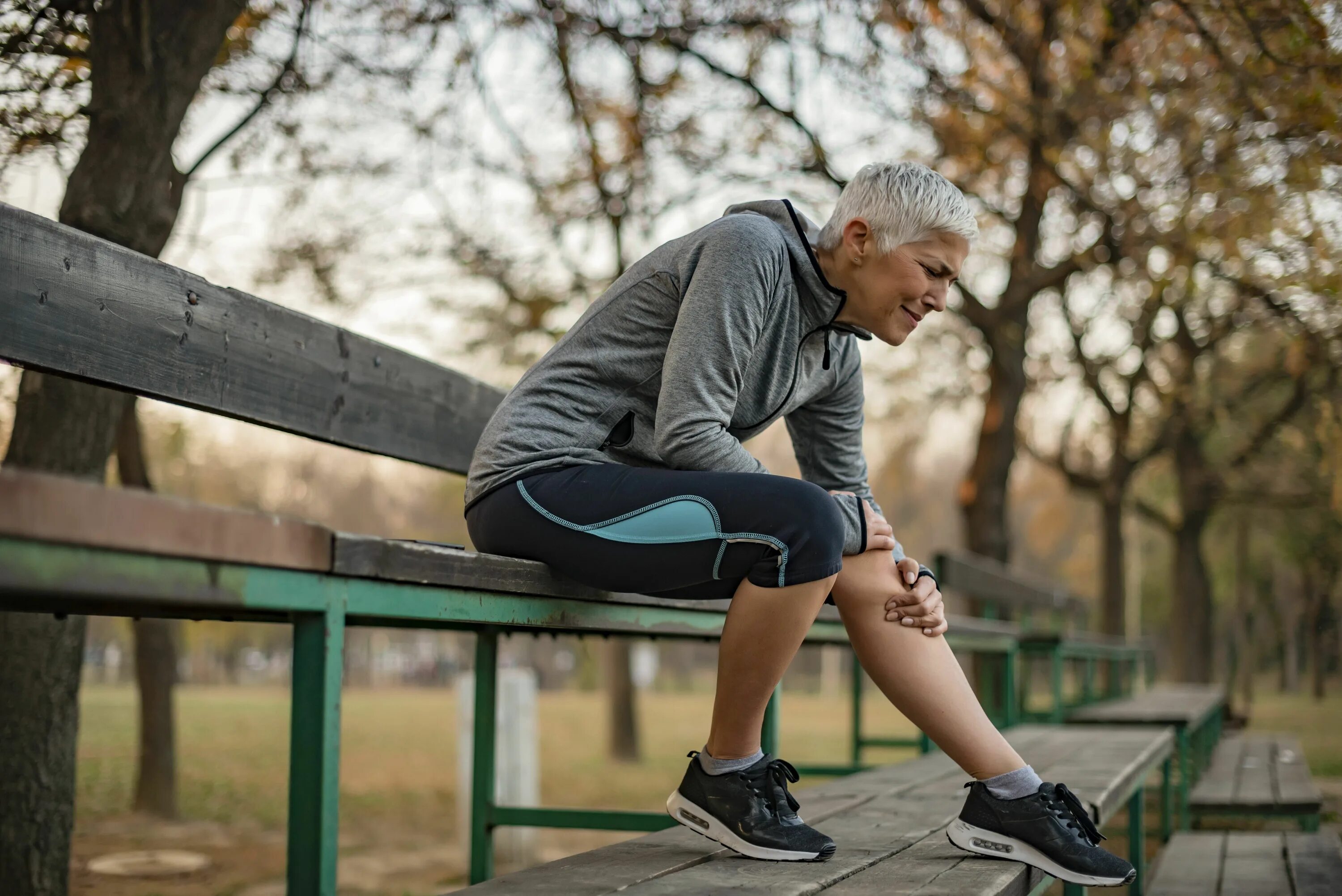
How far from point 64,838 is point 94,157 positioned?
210 centimetres

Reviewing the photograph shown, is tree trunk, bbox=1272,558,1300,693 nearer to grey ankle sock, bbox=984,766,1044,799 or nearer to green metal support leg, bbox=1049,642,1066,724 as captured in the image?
green metal support leg, bbox=1049,642,1066,724

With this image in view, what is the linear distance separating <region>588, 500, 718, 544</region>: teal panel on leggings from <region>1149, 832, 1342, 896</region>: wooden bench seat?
2.66m

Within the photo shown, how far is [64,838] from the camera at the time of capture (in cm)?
398

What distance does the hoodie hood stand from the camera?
2316 mm

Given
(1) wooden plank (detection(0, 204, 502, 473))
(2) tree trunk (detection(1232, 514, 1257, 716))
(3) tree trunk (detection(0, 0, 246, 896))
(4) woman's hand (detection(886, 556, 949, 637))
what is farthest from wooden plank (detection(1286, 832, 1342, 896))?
(2) tree trunk (detection(1232, 514, 1257, 716))

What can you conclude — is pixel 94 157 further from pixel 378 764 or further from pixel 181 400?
pixel 378 764

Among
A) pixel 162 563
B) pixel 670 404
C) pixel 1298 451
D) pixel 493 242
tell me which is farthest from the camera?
pixel 1298 451

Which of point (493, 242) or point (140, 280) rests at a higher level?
point (493, 242)

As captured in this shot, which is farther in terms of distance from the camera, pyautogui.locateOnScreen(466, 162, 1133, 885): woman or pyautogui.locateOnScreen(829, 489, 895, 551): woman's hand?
pyautogui.locateOnScreen(829, 489, 895, 551): woman's hand

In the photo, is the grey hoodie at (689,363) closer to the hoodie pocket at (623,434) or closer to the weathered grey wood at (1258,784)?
the hoodie pocket at (623,434)

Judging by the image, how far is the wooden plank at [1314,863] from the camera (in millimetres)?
3719

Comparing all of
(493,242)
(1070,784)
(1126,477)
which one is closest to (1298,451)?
(1126,477)

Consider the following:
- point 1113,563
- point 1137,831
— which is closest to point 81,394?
point 1137,831

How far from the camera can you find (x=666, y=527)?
200 centimetres
